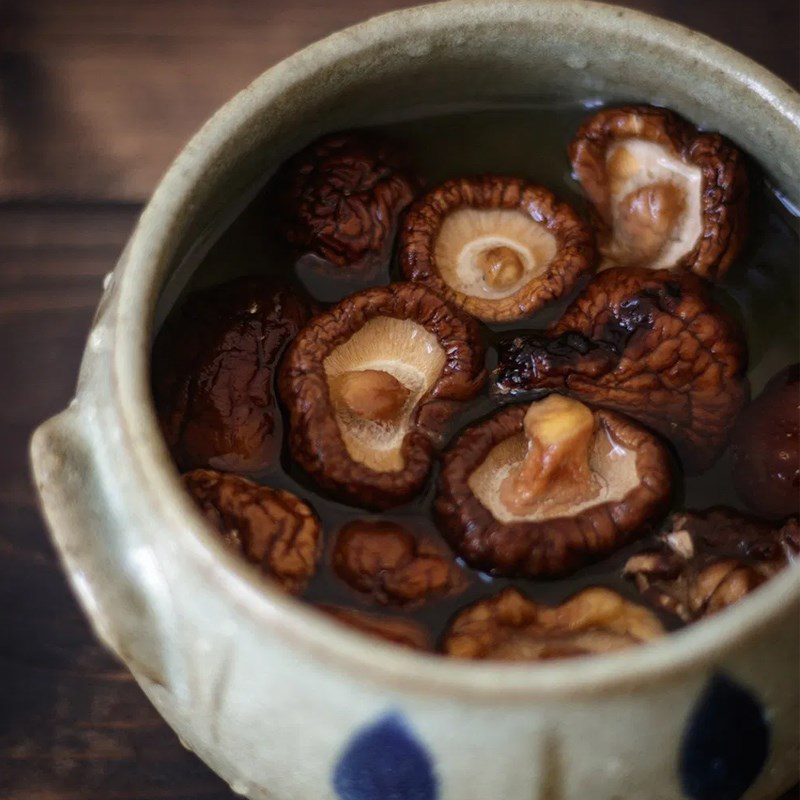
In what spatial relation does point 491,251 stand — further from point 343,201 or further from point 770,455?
point 770,455

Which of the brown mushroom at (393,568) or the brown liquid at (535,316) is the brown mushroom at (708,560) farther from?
the brown mushroom at (393,568)

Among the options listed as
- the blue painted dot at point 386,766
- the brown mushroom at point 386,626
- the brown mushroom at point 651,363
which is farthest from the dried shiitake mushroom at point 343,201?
the blue painted dot at point 386,766

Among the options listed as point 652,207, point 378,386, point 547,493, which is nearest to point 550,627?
point 547,493

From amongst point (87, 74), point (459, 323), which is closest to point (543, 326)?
point (459, 323)

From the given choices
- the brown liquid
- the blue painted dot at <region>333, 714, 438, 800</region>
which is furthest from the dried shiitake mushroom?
the blue painted dot at <region>333, 714, 438, 800</region>

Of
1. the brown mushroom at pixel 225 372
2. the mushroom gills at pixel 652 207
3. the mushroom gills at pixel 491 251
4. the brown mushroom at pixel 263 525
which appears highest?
the mushroom gills at pixel 652 207

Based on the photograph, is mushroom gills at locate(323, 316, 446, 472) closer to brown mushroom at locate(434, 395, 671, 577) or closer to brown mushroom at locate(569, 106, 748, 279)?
brown mushroom at locate(434, 395, 671, 577)
